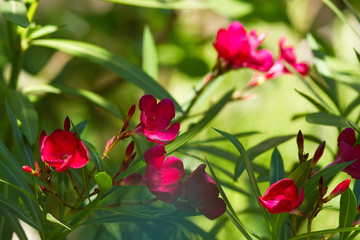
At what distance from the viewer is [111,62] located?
88 centimetres

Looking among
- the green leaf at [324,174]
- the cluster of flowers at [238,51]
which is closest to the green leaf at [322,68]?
the cluster of flowers at [238,51]

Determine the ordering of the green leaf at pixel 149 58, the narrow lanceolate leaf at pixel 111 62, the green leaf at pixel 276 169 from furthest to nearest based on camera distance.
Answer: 1. the green leaf at pixel 149 58
2. the narrow lanceolate leaf at pixel 111 62
3. the green leaf at pixel 276 169

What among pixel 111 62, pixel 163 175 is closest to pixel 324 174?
pixel 163 175

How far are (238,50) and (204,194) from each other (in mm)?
371

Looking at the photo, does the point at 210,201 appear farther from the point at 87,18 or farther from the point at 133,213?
the point at 87,18

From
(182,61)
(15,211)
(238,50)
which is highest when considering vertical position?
(238,50)

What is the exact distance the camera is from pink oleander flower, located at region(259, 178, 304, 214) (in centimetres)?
52

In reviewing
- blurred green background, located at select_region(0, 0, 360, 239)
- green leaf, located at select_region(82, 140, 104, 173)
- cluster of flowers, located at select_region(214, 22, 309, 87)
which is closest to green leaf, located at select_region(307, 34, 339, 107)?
cluster of flowers, located at select_region(214, 22, 309, 87)

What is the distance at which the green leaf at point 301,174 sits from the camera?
0.53 meters

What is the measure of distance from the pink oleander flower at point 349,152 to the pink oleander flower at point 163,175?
185 millimetres

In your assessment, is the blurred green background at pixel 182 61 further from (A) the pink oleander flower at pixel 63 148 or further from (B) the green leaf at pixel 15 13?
(A) the pink oleander flower at pixel 63 148

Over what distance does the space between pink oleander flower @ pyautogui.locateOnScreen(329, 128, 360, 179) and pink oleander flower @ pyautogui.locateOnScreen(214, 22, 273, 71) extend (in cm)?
29

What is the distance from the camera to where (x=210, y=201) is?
0.53m

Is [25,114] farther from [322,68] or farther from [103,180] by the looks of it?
[322,68]
